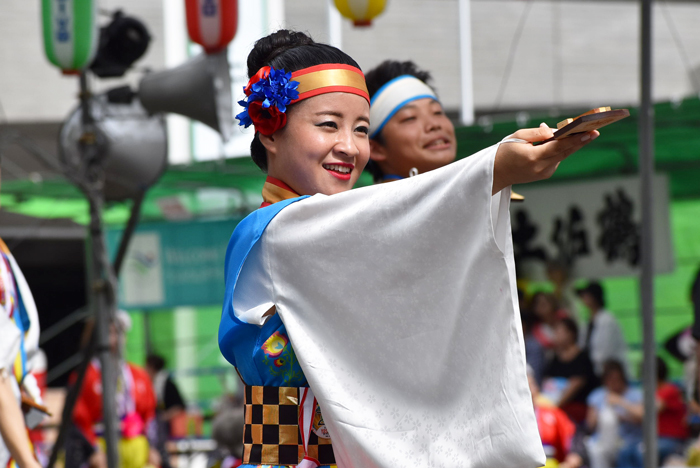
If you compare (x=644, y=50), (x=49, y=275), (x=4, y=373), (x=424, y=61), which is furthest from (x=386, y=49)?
(x=4, y=373)

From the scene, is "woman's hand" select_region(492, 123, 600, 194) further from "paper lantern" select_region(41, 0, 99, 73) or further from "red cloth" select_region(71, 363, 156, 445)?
"red cloth" select_region(71, 363, 156, 445)

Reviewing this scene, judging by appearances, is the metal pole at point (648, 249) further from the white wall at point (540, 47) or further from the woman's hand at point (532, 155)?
the white wall at point (540, 47)

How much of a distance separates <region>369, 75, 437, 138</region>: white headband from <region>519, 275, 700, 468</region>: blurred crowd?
9.16 ft

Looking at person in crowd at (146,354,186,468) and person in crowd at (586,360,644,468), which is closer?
person in crowd at (586,360,644,468)

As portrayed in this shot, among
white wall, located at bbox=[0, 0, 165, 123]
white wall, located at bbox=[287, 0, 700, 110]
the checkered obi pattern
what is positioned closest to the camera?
the checkered obi pattern

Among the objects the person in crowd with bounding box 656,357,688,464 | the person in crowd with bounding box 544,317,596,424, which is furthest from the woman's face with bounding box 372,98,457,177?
the person in crowd with bounding box 544,317,596,424

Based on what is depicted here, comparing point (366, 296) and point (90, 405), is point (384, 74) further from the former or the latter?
point (90, 405)

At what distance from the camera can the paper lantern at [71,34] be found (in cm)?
417

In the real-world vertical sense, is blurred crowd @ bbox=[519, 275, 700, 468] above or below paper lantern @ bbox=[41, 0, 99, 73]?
below

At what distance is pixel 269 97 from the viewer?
1606 mm

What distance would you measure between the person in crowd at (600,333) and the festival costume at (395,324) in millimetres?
5125

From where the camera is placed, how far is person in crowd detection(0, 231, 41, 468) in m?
2.15

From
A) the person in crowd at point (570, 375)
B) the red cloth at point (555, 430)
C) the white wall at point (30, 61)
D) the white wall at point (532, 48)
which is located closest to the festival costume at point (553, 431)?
the red cloth at point (555, 430)

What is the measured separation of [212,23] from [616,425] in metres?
3.77
